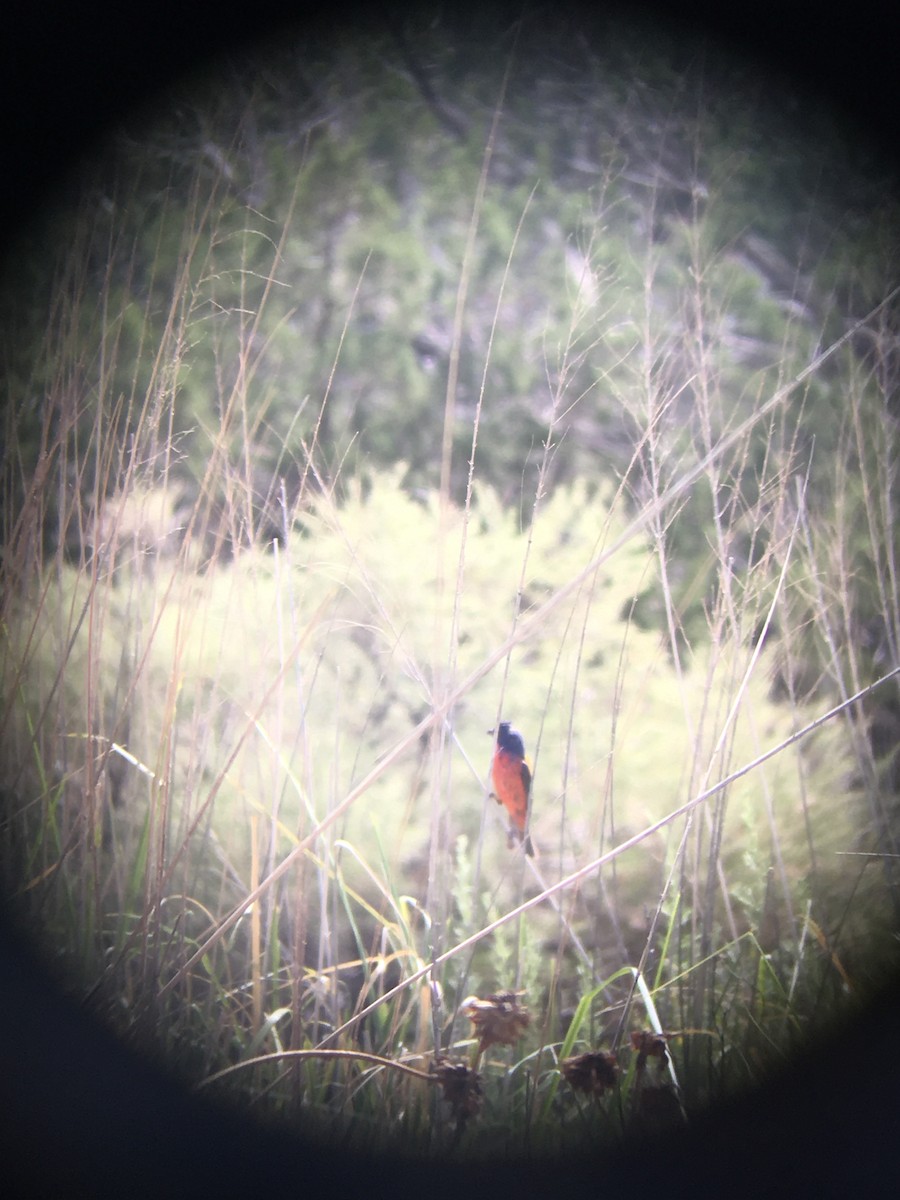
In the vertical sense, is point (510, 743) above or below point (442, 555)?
below

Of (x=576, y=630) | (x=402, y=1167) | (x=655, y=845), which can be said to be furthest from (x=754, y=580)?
(x=402, y=1167)

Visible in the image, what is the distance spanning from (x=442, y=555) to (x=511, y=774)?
32 centimetres

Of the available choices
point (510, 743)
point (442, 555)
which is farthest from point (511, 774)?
point (442, 555)

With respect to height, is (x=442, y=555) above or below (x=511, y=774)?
above

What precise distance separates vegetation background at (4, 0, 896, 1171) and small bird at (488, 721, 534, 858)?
0.14 feet

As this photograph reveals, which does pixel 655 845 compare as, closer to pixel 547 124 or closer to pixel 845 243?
pixel 845 243

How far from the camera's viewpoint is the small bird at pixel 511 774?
3.56 feet

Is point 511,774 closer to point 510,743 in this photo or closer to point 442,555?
point 510,743

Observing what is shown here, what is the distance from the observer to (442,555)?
1.08 meters

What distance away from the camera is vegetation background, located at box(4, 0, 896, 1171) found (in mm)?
986

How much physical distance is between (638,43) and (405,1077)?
5.62 feet

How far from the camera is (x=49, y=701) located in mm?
997

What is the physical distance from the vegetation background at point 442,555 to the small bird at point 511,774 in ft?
0.14

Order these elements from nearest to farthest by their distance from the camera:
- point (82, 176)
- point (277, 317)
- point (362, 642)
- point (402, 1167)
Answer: point (402, 1167), point (82, 176), point (277, 317), point (362, 642)
